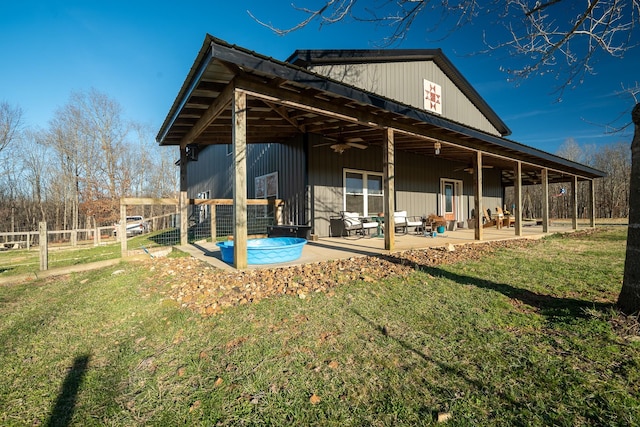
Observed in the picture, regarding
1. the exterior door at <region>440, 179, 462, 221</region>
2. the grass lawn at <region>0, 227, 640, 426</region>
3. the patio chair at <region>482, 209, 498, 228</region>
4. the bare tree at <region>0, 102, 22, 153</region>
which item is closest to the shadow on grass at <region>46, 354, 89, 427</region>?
the grass lawn at <region>0, 227, 640, 426</region>

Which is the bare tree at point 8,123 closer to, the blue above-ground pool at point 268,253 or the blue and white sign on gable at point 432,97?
the blue above-ground pool at point 268,253

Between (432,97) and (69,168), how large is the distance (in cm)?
2353

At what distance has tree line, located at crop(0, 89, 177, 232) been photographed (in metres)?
18.7

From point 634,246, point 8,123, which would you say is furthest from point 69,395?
point 8,123

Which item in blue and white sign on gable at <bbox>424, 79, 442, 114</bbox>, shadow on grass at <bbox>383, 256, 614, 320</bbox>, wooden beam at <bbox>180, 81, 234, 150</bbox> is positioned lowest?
shadow on grass at <bbox>383, 256, 614, 320</bbox>

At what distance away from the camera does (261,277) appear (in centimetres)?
388

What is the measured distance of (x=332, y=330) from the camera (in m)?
2.55

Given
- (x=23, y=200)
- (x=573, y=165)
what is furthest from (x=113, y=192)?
(x=573, y=165)

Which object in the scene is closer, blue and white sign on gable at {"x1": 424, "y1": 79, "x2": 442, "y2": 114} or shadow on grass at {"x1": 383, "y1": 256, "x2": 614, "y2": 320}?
shadow on grass at {"x1": 383, "y1": 256, "x2": 614, "y2": 320}

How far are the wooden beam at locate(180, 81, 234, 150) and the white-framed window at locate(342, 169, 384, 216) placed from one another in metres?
4.25

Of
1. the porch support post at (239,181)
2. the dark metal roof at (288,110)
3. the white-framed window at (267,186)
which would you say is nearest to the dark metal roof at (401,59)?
the dark metal roof at (288,110)

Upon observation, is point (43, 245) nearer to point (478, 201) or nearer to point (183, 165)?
point (183, 165)

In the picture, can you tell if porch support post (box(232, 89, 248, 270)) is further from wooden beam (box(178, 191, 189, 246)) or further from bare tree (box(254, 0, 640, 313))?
wooden beam (box(178, 191, 189, 246))

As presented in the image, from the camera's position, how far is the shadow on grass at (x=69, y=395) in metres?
1.59
